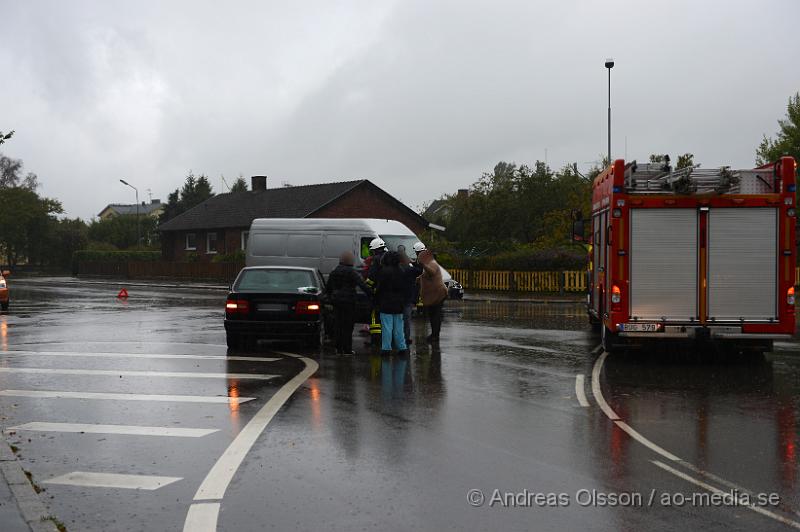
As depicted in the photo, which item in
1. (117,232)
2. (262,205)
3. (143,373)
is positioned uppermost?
(262,205)

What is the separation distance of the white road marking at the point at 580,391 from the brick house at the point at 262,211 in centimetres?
3981

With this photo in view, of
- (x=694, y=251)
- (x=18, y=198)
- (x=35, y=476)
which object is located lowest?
(x=35, y=476)

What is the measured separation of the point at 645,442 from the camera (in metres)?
7.50

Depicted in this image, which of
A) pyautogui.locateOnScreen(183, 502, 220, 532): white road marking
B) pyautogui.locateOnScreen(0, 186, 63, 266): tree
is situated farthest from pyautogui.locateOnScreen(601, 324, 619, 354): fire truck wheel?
pyautogui.locateOnScreen(0, 186, 63, 266): tree

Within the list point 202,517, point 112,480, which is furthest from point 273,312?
point 202,517

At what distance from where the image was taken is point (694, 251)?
12273mm

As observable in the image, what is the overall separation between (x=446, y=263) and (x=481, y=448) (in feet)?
97.5

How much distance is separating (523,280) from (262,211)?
25.8m

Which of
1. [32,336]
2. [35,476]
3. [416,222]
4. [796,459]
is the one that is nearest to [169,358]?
[32,336]

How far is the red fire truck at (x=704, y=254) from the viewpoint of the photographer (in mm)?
12133

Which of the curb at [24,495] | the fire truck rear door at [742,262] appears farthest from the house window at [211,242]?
the curb at [24,495]

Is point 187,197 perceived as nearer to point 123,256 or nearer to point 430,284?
point 123,256

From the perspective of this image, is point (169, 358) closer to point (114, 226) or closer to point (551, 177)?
point (551, 177)

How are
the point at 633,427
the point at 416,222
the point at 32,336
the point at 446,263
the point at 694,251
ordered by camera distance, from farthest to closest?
the point at 416,222 → the point at 446,263 → the point at 32,336 → the point at 694,251 → the point at 633,427
